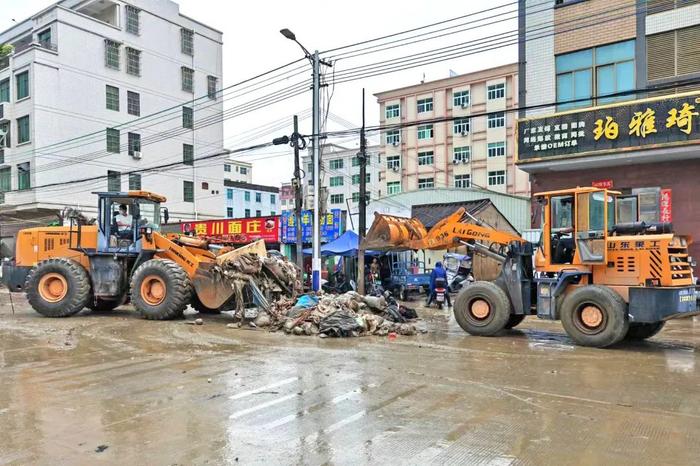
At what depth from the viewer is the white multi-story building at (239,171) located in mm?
96438

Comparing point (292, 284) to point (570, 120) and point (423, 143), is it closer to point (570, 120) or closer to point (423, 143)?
point (570, 120)

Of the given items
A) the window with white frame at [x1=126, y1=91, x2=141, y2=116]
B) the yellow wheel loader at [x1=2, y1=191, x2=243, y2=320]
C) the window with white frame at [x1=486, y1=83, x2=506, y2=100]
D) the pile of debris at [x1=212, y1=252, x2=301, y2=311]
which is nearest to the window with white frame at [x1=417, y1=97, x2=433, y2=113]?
the window with white frame at [x1=486, y1=83, x2=506, y2=100]

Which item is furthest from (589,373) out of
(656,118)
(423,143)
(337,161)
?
(337,161)

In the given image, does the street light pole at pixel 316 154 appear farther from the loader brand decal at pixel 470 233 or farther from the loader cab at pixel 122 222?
the loader brand decal at pixel 470 233

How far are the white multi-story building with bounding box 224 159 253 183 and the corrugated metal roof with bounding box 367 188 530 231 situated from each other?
62990 millimetres

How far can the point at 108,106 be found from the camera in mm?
40062

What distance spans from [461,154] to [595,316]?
1931 inches

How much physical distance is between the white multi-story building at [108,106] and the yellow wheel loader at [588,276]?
25688mm

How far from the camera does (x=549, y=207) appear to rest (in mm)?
11172

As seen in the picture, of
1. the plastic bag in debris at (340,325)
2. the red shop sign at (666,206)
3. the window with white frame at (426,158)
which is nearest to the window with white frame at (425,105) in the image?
the window with white frame at (426,158)

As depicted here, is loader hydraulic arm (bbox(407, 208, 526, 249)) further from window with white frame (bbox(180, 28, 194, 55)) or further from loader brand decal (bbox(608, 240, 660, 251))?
window with white frame (bbox(180, 28, 194, 55))

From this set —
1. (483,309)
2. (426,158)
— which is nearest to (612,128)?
(483,309)

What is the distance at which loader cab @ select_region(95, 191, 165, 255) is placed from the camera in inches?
580

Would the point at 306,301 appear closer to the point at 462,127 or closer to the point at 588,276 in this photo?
the point at 588,276
